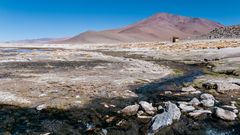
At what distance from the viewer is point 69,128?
1035cm

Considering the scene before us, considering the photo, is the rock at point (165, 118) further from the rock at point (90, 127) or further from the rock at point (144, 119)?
the rock at point (90, 127)

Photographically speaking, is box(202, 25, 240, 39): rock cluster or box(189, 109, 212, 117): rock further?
box(202, 25, 240, 39): rock cluster

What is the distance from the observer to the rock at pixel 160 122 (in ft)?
32.9

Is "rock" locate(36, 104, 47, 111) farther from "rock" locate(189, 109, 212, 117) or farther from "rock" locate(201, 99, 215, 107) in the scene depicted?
"rock" locate(201, 99, 215, 107)

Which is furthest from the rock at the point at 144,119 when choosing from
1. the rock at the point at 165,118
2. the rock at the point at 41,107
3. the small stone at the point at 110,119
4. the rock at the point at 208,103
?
the rock at the point at 41,107

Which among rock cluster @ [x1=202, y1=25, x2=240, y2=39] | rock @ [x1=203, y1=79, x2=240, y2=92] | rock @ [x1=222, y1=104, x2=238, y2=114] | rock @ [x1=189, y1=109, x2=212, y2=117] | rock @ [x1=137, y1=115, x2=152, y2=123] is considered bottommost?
rock @ [x1=137, y1=115, x2=152, y2=123]

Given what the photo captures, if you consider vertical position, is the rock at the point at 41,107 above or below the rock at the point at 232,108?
above

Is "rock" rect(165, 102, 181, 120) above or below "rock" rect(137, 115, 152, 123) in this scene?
above

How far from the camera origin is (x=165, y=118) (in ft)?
35.0

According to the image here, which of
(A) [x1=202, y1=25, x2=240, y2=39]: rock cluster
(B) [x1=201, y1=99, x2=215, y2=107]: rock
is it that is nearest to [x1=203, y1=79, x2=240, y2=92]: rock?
(B) [x1=201, y1=99, x2=215, y2=107]: rock

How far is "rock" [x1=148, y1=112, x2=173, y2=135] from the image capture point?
10.0 meters

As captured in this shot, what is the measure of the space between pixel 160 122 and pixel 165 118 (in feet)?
1.10

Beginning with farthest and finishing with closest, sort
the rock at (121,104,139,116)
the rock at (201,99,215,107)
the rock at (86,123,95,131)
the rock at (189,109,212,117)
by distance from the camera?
the rock at (201,99,215,107) → the rock at (121,104,139,116) → the rock at (189,109,212,117) → the rock at (86,123,95,131)

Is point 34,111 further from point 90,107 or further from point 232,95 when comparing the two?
point 232,95
